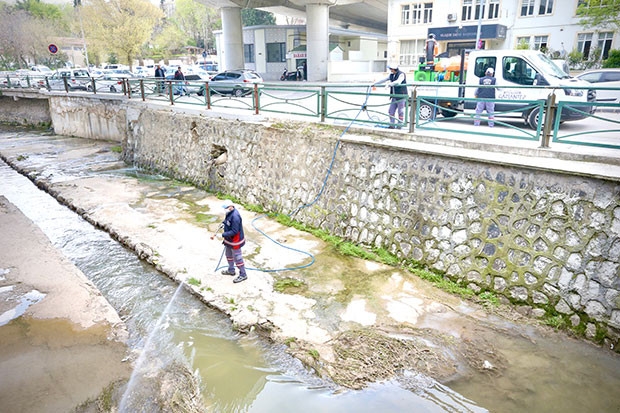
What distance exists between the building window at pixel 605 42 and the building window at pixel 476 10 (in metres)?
6.58

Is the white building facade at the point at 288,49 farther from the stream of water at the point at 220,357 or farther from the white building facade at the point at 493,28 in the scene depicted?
the stream of water at the point at 220,357

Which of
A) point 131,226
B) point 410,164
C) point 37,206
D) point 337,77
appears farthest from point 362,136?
point 337,77

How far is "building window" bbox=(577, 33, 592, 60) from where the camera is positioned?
26.5m

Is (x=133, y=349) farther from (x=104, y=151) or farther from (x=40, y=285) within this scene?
(x=104, y=151)

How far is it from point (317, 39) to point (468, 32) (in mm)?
10440

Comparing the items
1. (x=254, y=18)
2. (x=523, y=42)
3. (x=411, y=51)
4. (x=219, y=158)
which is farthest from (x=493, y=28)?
(x=254, y=18)

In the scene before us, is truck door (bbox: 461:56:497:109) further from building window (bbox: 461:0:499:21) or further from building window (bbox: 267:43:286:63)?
building window (bbox: 267:43:286:63)

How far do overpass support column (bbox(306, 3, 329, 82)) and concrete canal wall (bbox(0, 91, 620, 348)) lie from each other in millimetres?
20877

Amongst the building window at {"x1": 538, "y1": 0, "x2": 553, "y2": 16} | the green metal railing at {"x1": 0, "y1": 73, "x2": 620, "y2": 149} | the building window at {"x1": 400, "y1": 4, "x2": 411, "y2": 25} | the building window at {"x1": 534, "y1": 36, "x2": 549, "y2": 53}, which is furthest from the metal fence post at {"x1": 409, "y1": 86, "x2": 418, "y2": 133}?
the building window at {"x1": 400, "y1": 4, "x2": 411, "y2": 25}

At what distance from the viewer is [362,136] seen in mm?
9773

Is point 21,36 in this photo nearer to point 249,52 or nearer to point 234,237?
point 249,52

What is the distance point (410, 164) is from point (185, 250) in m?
5.15

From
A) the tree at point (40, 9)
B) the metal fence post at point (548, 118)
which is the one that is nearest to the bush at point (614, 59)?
the metal fence post at point (548, 118)

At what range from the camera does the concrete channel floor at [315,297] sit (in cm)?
629
